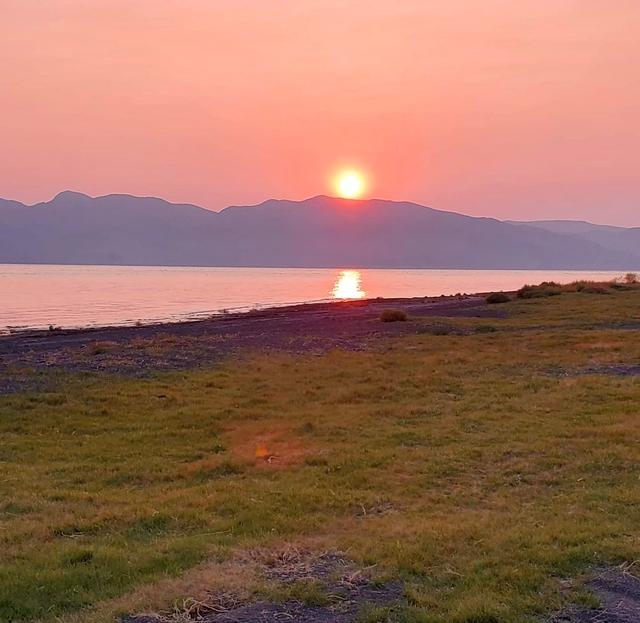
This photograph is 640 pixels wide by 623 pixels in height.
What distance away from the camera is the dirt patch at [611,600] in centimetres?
575

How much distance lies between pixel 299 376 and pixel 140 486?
10.9m

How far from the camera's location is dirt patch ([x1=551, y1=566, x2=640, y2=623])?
227 inches

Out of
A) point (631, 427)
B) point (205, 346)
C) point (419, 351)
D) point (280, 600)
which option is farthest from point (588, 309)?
point (280, 600)

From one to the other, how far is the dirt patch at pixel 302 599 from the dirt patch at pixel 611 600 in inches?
59.7

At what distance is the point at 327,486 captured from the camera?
31.9 feet

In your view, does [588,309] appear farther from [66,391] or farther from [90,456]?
[90,456]

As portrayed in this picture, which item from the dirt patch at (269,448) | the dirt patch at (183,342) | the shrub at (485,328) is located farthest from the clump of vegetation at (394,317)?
the dirt patch at (269,448)

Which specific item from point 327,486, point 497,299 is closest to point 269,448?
point 327,486

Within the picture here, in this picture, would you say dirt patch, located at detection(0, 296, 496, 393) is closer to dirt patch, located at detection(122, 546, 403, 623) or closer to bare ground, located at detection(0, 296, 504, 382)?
bare ground, located at detection(0, 296, 504, 382)

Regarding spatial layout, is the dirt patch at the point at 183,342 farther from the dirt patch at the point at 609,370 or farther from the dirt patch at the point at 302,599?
the dirt patch at the point at 302,599

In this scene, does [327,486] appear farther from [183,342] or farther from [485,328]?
[485,328]

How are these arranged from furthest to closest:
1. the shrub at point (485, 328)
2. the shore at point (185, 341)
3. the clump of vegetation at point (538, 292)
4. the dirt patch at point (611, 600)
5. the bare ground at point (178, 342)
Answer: the clump of vegetation at point (538, 292) → the shrub at point (485, 328) → the shore at point (185, 341) → the bare ground at point (178, 342) → the dirt patch at point (611, 600)

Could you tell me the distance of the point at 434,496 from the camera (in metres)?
9.21

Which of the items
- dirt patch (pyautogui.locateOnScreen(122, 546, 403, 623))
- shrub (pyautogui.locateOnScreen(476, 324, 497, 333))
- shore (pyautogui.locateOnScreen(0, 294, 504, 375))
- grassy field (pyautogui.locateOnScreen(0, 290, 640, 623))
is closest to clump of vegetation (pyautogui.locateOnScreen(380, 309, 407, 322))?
shore (pyautogui.locateOnScreen(0, 294, 504, 375))
